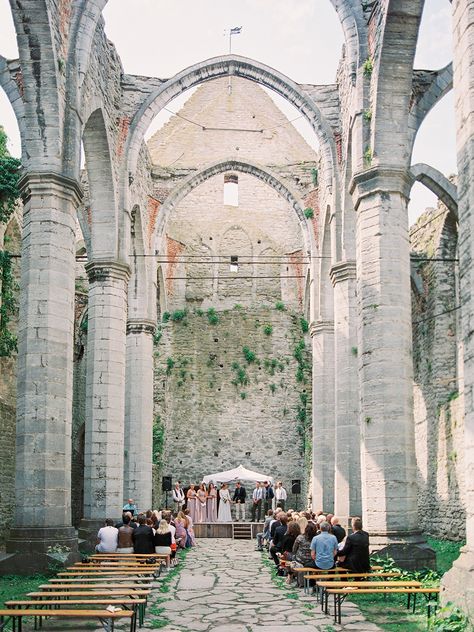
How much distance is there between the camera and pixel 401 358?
38.0ft

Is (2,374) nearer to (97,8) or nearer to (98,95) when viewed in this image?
(98,95)

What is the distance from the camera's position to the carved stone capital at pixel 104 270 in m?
16.9

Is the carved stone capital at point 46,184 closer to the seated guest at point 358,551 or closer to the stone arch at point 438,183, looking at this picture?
the seated guest at point 358,551

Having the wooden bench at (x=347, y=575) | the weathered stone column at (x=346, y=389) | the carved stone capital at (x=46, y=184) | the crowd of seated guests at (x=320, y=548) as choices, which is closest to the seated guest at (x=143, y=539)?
the crowd of seated guests at (x=320, y=548)

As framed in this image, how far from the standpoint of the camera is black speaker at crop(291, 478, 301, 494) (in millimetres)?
27797

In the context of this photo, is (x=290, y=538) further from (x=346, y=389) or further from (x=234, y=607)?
(x=346, y=389)

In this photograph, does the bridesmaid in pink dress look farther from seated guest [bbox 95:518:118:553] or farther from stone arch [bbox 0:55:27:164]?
stone arch [bbox 0:55:27:164]

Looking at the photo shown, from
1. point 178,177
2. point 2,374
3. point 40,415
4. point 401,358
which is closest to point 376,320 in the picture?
point 401,358

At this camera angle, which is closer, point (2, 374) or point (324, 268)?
point (2, 374)

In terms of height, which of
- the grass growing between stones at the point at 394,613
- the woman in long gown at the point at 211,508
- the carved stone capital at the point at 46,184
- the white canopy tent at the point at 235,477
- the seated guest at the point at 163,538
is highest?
the carved stone capital at the point at 46,184

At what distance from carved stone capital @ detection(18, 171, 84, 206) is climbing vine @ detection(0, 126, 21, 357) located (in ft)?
7.04

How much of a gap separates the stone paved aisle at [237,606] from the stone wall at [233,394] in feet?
48.7

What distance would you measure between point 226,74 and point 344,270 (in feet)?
19.7

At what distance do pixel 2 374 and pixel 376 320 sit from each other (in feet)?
33.0
